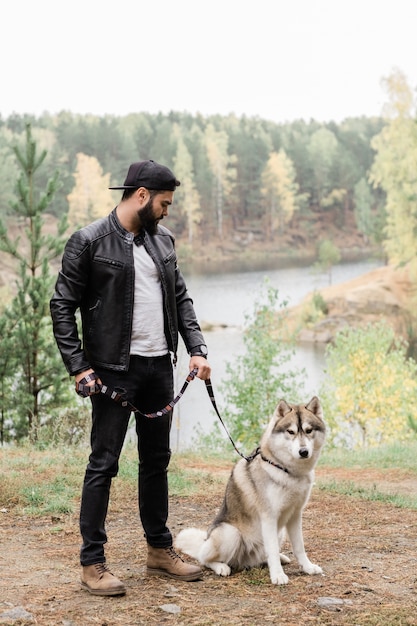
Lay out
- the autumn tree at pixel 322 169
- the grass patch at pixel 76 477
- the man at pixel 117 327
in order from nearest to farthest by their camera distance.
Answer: the man at pixel 117 327
the grass patch at pixel 76 477
the autumn tree at pixel 322 169

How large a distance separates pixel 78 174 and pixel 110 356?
75.2m

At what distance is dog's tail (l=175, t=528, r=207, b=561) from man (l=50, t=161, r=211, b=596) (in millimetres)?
779

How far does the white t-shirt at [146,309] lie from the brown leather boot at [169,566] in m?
1.19

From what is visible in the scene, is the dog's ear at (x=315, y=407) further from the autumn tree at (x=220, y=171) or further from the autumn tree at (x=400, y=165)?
the autumn tree at (x=220, y=171)

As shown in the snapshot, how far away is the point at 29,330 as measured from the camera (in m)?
12.9

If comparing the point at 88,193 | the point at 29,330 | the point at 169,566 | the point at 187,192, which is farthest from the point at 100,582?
the point at 187,192

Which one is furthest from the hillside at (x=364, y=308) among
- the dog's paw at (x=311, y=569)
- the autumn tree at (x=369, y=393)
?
the dog's paw at (x=311, y=569)

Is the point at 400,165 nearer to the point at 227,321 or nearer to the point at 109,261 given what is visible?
the point at 227,321

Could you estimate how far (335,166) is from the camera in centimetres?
10138

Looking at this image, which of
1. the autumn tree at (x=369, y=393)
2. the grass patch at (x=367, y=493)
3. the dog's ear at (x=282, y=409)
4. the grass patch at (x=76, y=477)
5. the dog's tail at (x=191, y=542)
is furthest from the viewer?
the autumn tree at (x=369, y=393)

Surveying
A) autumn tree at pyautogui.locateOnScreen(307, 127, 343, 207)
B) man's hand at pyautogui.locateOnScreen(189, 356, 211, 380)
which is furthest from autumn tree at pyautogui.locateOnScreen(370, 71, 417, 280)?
autumn tree at pyautogui.locateOnScreen(307, 127, 343, 207)

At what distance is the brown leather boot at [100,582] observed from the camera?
4.23 m

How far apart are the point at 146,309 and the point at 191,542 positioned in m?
1.61

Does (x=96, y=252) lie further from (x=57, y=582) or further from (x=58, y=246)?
(x=58, y=246)
